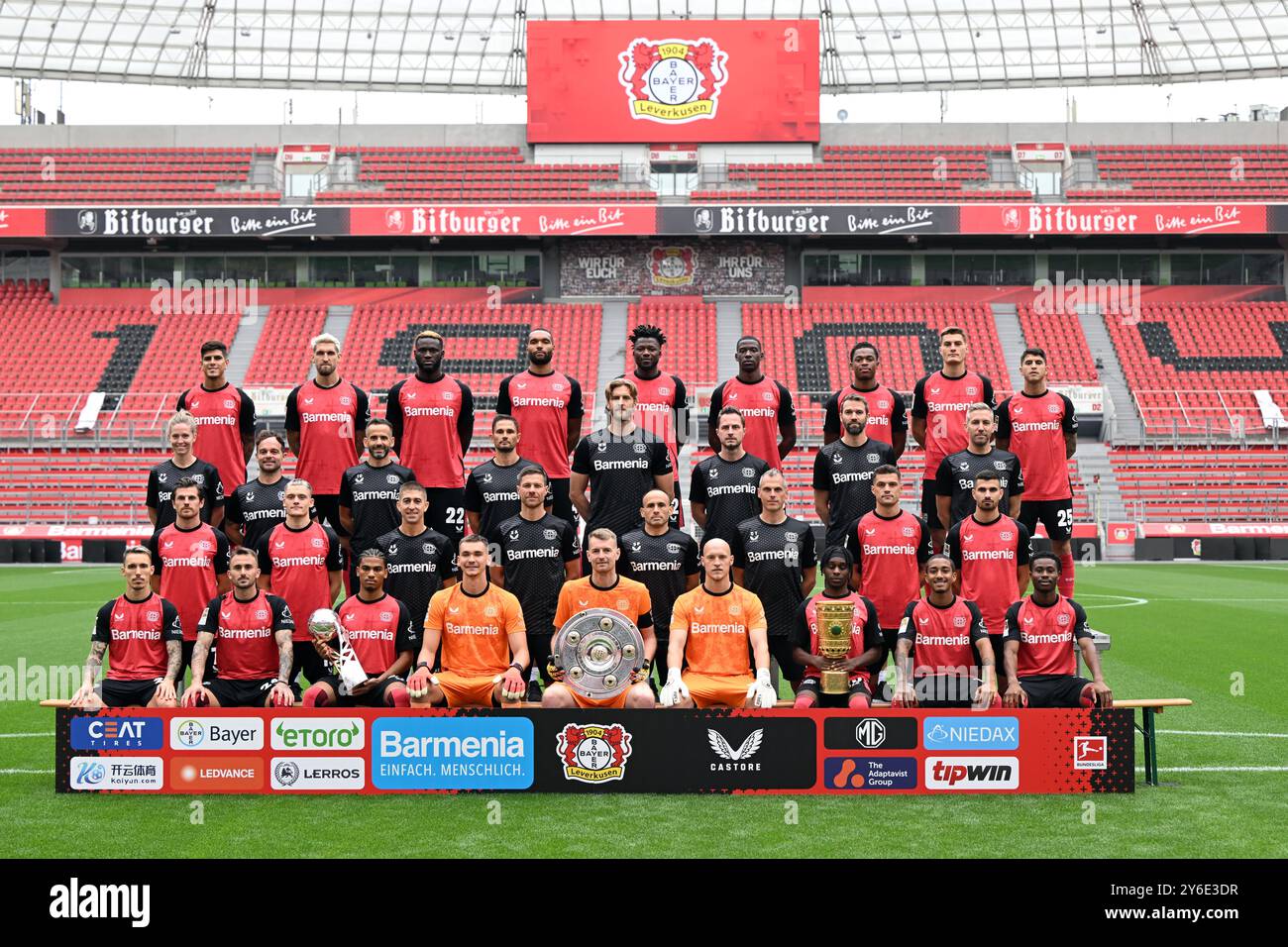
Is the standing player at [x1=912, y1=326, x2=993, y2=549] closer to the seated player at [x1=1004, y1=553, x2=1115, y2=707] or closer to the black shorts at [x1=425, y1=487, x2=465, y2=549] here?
the seated player at [x1=1004, y1=553, x2=1115, y2=707]

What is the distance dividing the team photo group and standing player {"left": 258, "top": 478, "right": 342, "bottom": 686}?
0.06 ft

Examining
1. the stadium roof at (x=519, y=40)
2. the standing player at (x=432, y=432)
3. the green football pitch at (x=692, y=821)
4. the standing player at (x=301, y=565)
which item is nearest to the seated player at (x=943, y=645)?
the green football pitch at (x=692, y=821)

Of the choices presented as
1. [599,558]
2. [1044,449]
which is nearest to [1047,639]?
[1044,449]

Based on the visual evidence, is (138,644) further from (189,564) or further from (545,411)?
(545,411)

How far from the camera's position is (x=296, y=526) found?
30.3ft

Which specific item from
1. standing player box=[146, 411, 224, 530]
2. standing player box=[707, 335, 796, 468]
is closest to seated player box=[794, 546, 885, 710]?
standing player box=[707, 335, 796, 468]

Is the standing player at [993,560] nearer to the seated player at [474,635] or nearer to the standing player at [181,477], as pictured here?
the seated player at [474,635]

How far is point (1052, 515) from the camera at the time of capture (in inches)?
411

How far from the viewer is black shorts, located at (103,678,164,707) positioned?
8.70m

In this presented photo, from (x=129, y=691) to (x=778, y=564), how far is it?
4256 millimetres

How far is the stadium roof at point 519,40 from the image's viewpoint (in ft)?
129

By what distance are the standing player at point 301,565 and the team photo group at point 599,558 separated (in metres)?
0.02
